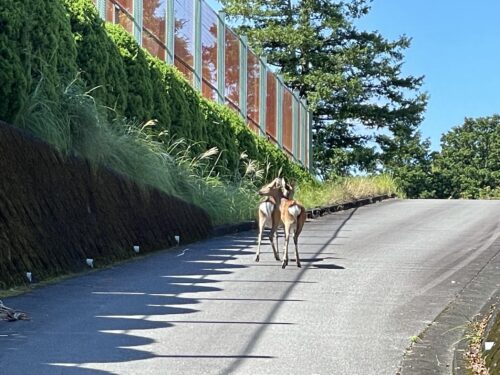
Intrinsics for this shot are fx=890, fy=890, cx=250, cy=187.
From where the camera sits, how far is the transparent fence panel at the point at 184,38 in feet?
71.9

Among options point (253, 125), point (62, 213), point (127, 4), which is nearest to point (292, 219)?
point (62, 213)

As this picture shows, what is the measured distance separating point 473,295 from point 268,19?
1359 inches

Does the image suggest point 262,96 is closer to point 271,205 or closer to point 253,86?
point 253,86

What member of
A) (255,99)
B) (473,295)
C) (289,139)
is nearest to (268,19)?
(289,139)

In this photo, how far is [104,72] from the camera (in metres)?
15.6

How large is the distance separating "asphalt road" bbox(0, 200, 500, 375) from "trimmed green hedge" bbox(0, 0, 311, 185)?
3.09 m

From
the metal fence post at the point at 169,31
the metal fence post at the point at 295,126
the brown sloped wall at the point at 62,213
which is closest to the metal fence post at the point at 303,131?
Result: the metal fence post at the point at 295,126

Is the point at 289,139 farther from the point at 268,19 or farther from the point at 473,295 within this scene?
the point at 473,295

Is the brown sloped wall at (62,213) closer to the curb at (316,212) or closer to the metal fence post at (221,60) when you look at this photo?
the curb at (316,212)

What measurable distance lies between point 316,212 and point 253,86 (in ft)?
26.6

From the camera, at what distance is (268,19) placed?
143ft

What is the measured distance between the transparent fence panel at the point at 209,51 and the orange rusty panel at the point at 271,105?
21.8 feet

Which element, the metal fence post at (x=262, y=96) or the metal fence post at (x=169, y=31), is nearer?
the metal fence post at (x=169, y=31)

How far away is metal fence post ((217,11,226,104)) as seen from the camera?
25.4 metres
